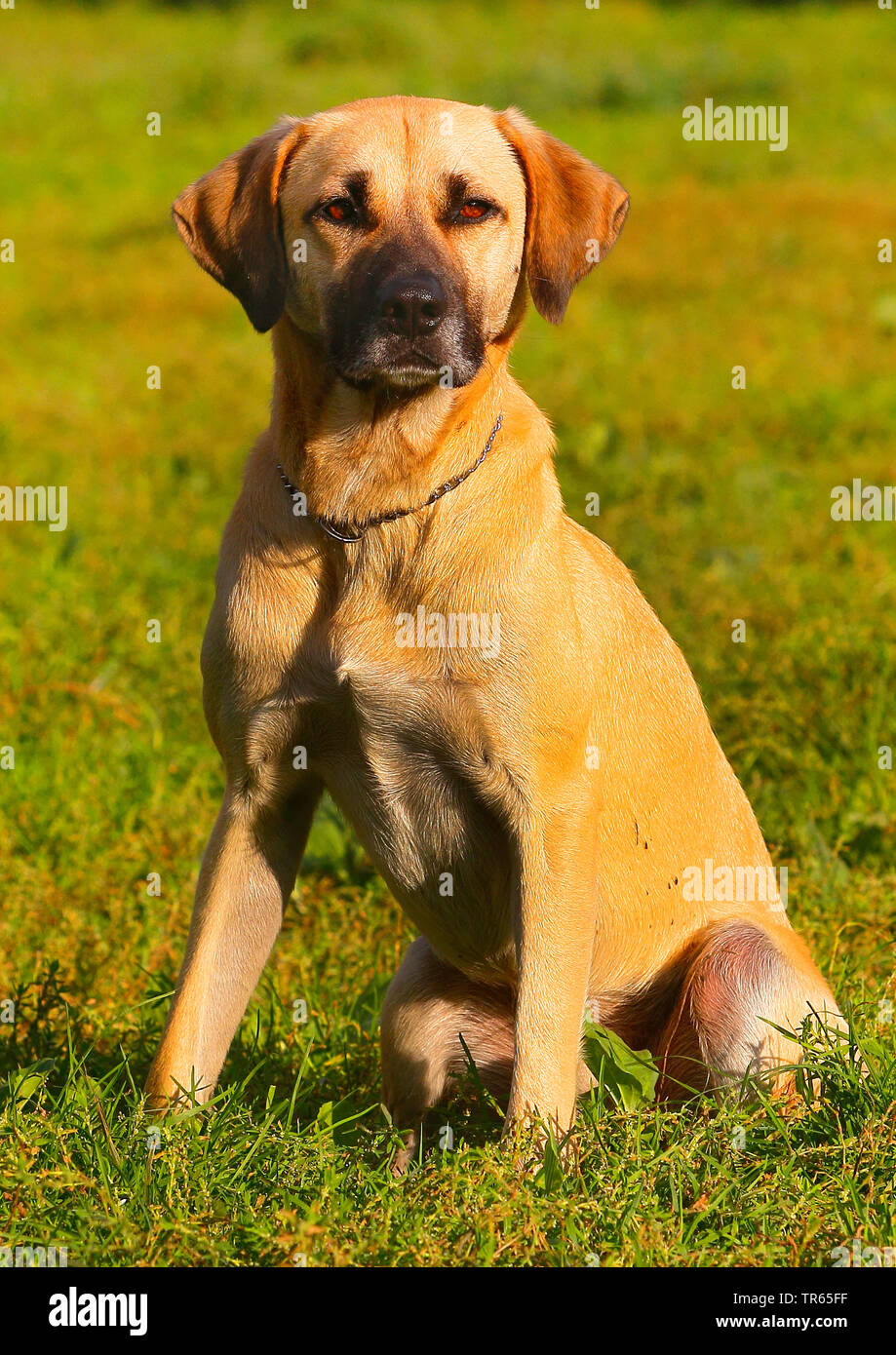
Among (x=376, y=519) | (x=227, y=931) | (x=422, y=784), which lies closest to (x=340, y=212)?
(x=376, y=519)

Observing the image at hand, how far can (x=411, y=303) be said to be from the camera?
3.07 metres

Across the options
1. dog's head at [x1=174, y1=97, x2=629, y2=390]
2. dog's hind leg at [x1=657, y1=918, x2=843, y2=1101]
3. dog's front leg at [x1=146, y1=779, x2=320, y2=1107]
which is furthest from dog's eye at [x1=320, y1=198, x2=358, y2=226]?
dog's hind leg at [x1=657, y1=918, x2=843, y2=1101]

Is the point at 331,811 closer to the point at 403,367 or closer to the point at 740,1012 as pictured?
the point at 740,1012

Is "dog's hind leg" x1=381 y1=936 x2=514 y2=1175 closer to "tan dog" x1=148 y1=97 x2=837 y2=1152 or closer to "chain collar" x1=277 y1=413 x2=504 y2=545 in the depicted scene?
"tan dog" x1=148 y1=97 x2=837 y2=1152

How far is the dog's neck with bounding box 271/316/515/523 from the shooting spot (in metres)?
3.28

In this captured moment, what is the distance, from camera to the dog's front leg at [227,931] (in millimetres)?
3367

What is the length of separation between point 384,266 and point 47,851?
2.39 metres

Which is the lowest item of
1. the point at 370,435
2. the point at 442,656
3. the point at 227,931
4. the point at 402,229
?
the point at 227,931

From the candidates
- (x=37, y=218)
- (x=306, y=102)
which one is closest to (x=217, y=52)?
(x=306, y=102)

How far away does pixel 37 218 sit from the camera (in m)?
12.9

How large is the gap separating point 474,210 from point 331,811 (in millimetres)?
2253

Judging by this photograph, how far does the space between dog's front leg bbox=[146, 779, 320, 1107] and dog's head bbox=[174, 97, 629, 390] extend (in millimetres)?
972

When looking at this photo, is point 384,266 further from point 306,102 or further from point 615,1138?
point 306,102

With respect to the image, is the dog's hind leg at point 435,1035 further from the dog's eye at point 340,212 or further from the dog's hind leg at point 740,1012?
the dog's eye at point 340,212
